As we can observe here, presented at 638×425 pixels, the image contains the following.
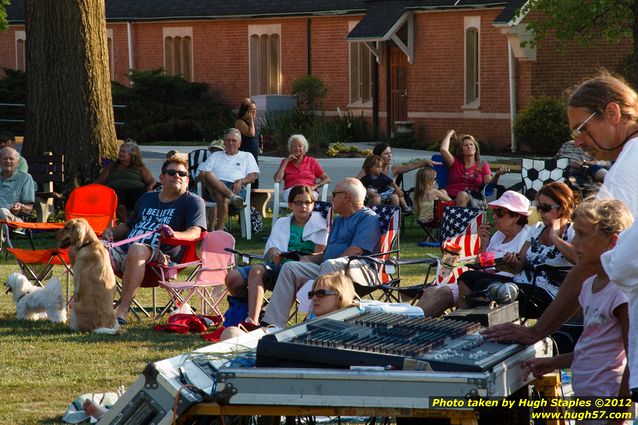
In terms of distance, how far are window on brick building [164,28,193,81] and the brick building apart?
31 mm

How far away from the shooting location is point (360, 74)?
3078 cm

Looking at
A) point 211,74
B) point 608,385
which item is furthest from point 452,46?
point 608,385

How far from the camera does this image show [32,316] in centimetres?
896

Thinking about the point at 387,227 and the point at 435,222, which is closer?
the point at 387,227

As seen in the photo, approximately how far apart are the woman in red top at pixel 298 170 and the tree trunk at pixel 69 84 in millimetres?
2646

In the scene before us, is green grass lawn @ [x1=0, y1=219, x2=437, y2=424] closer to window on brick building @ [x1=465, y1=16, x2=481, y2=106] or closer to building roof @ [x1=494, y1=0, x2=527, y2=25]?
building roof @ [x1=494, y1=0, x2=527, y2=25]

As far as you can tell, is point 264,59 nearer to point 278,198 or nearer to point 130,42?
point 130,42

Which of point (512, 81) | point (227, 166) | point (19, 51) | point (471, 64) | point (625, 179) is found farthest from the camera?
point (19, 51)

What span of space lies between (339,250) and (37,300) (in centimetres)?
240

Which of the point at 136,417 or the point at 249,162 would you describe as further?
the point at 249,162

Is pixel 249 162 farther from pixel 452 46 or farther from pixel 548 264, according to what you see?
pixel 452 46

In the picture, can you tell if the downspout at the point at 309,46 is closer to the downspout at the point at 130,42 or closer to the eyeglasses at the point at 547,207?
the downspout at the point at 130,42

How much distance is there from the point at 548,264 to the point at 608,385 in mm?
2527

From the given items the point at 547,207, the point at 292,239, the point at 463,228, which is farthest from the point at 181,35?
the point at 547,207
